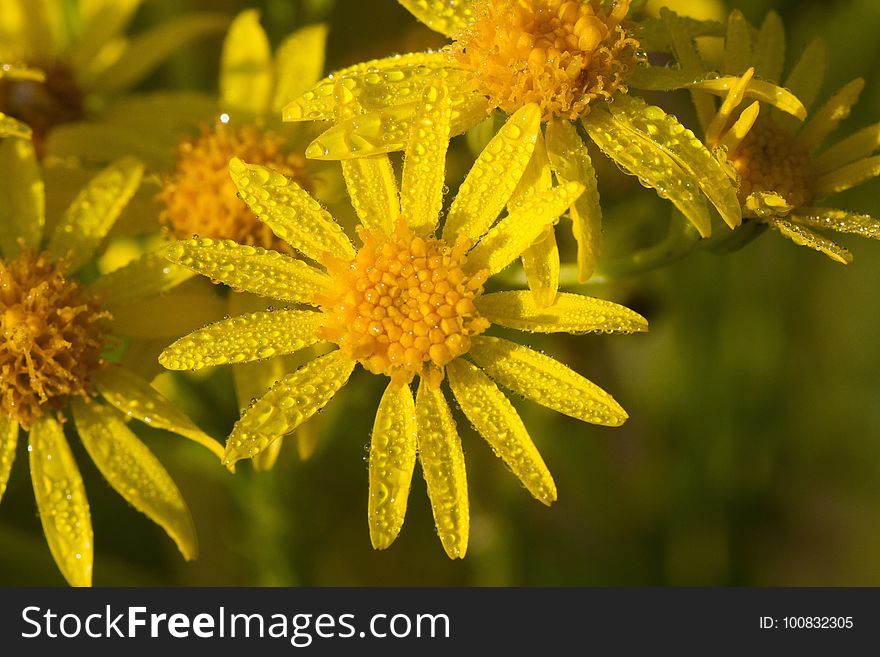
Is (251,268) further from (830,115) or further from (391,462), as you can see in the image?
(830,115)

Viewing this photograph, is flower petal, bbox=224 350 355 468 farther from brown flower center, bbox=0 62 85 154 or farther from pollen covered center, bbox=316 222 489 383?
brown flower center, bbox=0 62 85 154

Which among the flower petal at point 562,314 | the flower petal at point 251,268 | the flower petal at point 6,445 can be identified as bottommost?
the flower petal at point 6,445

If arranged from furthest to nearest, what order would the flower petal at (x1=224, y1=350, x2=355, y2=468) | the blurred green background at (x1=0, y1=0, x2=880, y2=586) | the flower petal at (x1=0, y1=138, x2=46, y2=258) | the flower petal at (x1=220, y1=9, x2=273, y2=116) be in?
1. the blurred green background at (x1=0, y1=0, x2=880, y2=586)
2. the flower petal at (x1=220, y1=9, x2=273, y2=116)
3. the flower petal at (x1=0, y1=138, x2=46, y2=258)
4. the flower petal at (x1=224, y1=350, x2=355, y2=468)

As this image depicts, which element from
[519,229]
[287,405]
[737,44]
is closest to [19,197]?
[287,405]

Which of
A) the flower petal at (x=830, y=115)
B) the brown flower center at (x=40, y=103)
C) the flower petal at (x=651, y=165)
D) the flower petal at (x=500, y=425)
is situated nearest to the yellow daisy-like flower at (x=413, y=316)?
the flower petal at (x=500, y=425)

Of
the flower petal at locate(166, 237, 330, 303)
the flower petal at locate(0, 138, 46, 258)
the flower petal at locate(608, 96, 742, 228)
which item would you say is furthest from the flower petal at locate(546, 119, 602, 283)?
the flower petal at locate(0, 138, 46, 258)

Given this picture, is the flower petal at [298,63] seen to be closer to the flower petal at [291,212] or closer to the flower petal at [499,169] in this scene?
the flower petal at [291,212]

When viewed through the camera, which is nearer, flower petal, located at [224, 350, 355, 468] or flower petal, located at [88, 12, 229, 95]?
flower petal, located at [224, 350, 355, 468]
